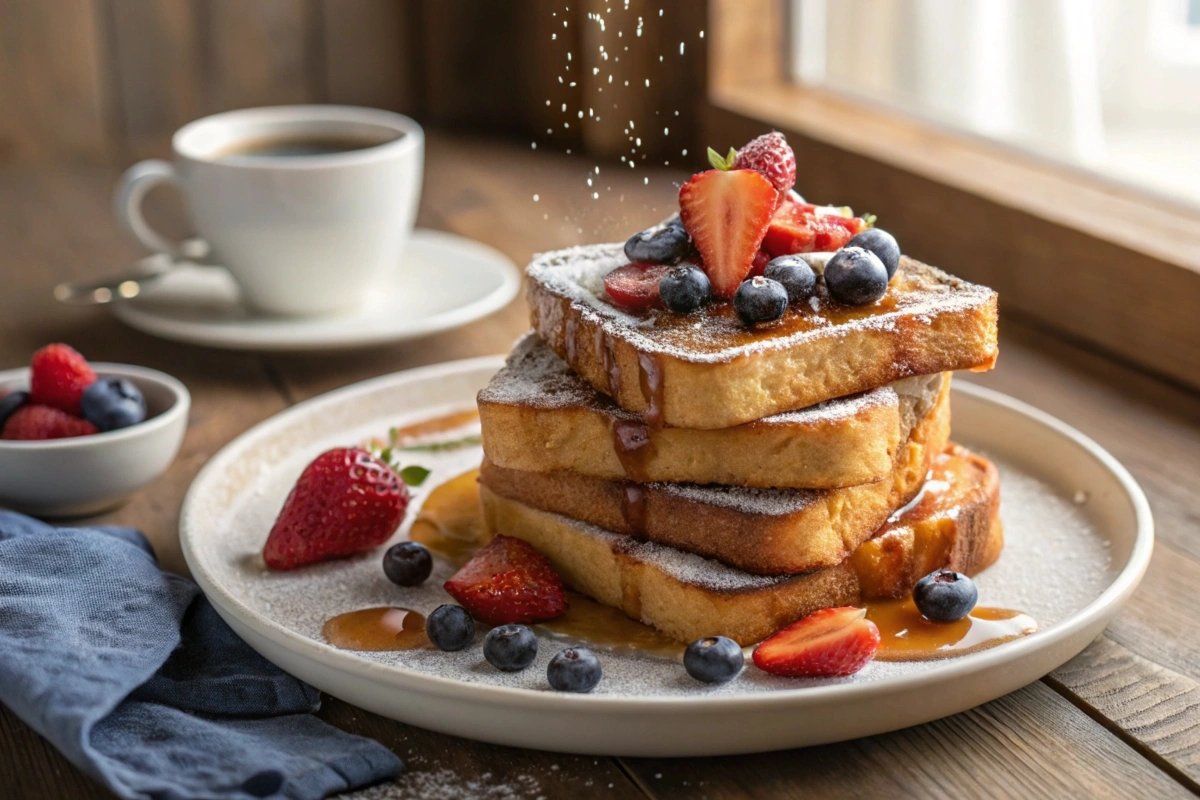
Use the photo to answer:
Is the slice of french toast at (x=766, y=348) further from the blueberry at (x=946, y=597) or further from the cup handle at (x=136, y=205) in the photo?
the cup handle at (x=136, y=205)

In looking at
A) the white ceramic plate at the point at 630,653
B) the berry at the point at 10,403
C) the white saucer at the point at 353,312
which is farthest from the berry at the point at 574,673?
the white saucer at the point at 353,312

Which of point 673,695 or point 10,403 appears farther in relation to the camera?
point 10,403

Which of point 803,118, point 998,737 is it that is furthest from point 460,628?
point 803,118

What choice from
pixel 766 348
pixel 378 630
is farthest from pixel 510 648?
pixel 766 348

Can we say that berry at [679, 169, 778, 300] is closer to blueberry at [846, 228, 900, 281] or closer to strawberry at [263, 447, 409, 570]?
blueberry at [846, 228, 900, 281]

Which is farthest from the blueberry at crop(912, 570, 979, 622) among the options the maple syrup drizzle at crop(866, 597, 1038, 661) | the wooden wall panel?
the wooden wall panel

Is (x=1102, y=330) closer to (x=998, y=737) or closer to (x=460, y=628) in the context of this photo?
(x=998, y=737)

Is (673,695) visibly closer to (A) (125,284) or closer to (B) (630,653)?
(B) (630,653)

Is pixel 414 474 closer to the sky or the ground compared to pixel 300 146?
closer to the ground
